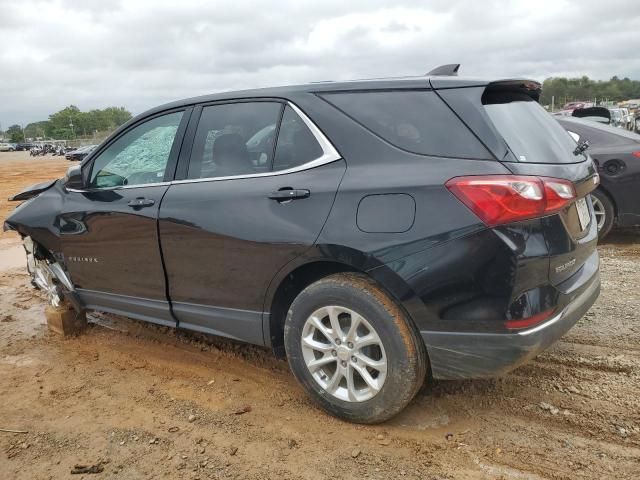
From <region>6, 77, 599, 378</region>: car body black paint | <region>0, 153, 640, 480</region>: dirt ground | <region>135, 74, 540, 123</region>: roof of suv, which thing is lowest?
<region>0, 153, 640, 480</region>: dirt ground

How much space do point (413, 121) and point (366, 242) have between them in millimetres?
646

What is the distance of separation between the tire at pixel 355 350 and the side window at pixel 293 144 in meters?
0.66

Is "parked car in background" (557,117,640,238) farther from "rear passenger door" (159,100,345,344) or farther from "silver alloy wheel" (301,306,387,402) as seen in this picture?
"silver alloy wheel" (301,306,387,402)

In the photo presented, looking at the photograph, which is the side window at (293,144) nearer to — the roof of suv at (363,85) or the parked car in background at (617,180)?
the roof of suv at (363,85)

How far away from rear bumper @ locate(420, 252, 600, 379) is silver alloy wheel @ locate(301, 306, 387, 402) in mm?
278

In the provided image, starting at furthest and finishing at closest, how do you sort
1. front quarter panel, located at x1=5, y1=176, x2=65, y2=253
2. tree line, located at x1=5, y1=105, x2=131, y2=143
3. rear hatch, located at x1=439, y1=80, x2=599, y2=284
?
tree line, located at x1=5, y1=105, x2=131, y2=143
front quarter panel, located at x1=5, y1=176, x2=65, y2=253
rear hatch, located at x1=439, y1=80, x2=599, y2=284

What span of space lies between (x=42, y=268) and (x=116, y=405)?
1.88 m

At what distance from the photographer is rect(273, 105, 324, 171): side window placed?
2.97 meters

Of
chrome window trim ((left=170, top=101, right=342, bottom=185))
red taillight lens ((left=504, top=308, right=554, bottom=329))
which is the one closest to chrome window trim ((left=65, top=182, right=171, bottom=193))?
chrome window trim ((left=170, top=101, right=342, bottom=185))

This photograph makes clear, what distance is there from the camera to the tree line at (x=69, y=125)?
429 ft

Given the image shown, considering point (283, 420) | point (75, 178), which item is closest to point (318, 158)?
point (283, 420)

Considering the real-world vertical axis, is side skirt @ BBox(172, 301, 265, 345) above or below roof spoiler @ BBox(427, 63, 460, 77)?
below

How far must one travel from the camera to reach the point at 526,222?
245cm

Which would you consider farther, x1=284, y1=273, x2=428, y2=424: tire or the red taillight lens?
x1=284, y1=273, x2=428, y2=424: tire
